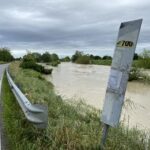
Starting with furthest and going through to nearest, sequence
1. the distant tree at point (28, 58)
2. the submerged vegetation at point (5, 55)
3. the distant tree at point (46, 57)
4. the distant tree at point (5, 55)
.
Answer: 1. the distant tree at point (5, 55)
2. the submerged vegetation at point (5, 55)
3. the distant tree at point (46, 57)
4. the distant tree at point (28, 58)

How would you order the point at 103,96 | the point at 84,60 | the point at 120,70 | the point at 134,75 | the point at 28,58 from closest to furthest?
the point at 120,70, the point at 103,96, the point at 134,75, the point at 28,58, the point at 84,60

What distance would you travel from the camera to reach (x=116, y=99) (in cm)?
502

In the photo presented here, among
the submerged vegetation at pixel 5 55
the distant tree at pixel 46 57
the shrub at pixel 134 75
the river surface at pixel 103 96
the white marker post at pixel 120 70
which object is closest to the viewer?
the white marker post at pixel 120 70

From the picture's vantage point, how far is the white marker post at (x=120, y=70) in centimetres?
490

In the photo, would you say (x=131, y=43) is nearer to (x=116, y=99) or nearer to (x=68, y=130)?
(x=116, y=99)

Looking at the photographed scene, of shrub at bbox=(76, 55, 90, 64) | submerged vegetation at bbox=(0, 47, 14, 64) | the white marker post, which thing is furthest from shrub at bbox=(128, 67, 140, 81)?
submerged vegetation at bbox=(0, 47, 14, 64)

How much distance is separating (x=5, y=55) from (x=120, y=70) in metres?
117

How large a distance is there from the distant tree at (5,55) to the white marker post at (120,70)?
111783 millimetres

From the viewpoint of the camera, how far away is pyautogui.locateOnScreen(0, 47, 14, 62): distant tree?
116 metres

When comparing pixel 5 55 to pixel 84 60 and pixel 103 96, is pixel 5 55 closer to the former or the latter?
pixel 84 60

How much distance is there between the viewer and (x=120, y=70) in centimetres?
501

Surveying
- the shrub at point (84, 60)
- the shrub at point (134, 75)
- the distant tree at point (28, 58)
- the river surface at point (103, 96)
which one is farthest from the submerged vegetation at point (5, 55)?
the river surface at point (103, 96)

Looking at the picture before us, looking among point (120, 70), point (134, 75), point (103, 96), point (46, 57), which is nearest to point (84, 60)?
point (46, 57)

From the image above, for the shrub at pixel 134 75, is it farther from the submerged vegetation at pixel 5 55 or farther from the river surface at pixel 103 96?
the submerged vegetation at pixel 5 55
